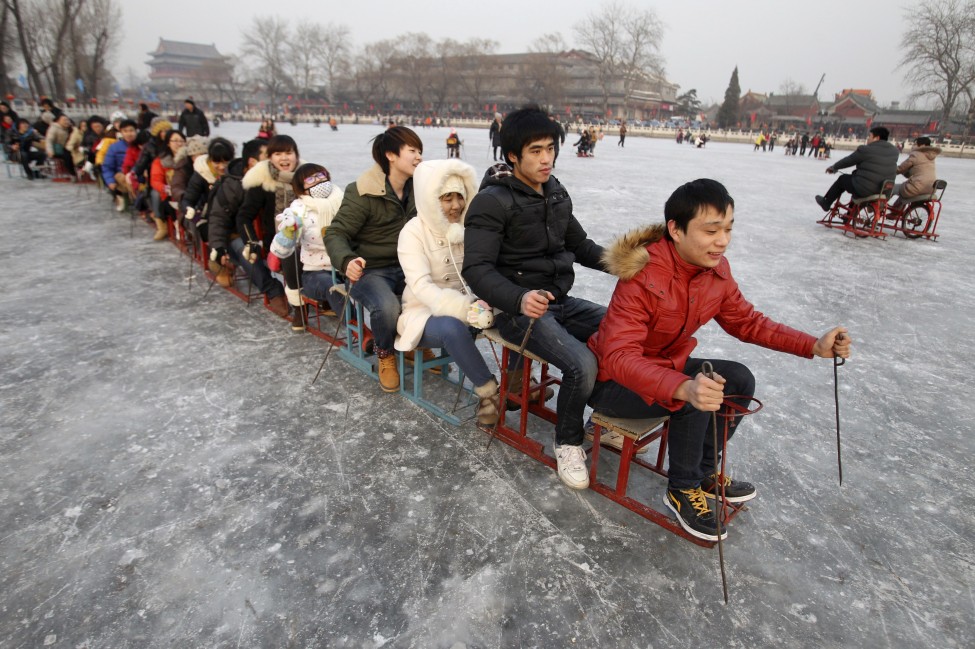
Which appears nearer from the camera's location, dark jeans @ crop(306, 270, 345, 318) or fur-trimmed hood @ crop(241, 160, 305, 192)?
dark jeans @ crop(306, 270, 345, 318)

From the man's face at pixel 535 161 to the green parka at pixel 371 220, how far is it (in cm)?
130

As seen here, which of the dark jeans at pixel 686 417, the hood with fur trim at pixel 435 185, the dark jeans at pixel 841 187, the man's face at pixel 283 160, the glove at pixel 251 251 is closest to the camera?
the dark jeans at pixel 686 417

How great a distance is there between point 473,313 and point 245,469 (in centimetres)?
139

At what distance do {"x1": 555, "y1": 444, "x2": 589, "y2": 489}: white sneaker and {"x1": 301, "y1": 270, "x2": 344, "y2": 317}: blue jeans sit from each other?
206cm

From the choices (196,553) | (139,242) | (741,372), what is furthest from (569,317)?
(139,242)

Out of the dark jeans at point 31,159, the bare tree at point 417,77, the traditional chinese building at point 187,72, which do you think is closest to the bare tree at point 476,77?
the bare tree at point 417,77

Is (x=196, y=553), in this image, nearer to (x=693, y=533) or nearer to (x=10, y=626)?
(x=10, y=626)

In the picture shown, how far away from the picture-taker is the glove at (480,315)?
266cm

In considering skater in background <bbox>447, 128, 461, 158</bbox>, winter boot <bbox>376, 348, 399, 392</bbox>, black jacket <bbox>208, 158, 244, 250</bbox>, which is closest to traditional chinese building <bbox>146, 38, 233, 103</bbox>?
skater in background <bbox>447, 128, 461, 158</bbox>

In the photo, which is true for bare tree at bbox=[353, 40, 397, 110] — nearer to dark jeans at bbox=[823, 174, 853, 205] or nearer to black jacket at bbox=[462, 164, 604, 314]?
dark jeans at bbox=[823, 174, 853, 205]

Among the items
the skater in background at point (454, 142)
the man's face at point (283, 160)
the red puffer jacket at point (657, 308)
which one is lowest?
the red puffer jacket at point (657, 308)

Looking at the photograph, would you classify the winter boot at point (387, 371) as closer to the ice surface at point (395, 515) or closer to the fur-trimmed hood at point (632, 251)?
the ice surface at point (395, 515)

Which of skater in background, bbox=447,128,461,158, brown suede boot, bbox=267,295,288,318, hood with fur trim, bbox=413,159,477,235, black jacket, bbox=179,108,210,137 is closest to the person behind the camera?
hood with fur trim, bbox=413,159,477,235

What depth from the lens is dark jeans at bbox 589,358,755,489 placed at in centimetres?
215
